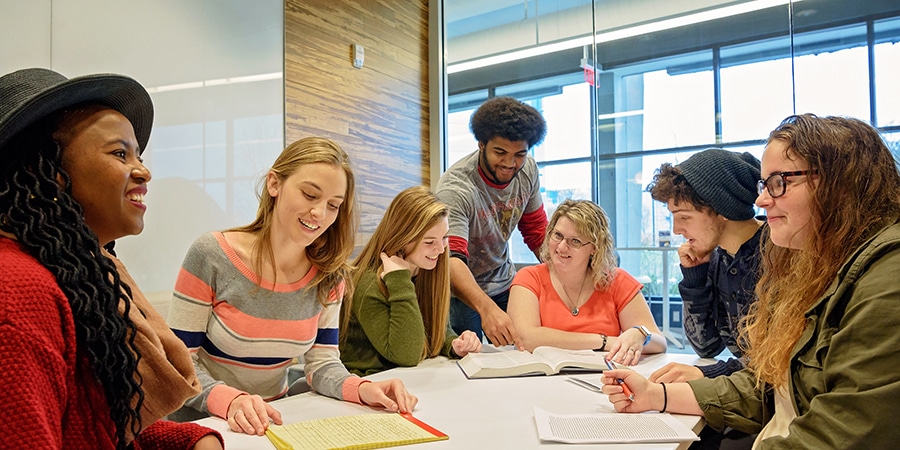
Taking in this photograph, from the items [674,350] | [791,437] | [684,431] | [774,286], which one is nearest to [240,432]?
[684,431]

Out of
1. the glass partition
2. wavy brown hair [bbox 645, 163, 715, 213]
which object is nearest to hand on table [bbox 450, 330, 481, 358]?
wavy brown hair [bbox 645, 163, 715, 213]

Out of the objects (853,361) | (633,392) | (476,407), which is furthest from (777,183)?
(476,407)

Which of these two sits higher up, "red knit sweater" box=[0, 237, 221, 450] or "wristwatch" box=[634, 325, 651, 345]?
"red knit sweater" box=[0, 237, 221, 450]

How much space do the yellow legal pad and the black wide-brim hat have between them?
68 cm

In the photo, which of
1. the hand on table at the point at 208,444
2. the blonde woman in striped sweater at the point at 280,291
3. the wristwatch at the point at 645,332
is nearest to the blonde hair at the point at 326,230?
the blonde woman in striped sweater at the point at 280,291

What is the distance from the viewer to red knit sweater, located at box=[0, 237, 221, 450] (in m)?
0.63

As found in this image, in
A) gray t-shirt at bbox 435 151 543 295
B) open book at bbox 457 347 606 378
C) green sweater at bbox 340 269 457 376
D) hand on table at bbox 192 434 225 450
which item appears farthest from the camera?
gray t-shirt at bbox 435 151 543 295

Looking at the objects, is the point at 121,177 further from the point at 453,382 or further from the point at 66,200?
the point at 453,382

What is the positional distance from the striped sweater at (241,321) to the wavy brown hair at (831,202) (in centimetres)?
101

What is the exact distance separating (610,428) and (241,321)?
932 mm

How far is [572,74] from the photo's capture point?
413 cm

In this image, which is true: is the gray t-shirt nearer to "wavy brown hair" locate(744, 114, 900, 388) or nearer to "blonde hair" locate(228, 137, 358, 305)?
"blonde hair" locate(228, 137, 358, 305)

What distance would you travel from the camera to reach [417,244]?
2.16m

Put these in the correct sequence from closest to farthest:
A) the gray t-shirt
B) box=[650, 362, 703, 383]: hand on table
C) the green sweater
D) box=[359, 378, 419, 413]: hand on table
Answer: box=[359, 378, 419, 413]: hand on table
box=[650, 362, 703, 383]: hand on table
the green sweater
the gray t-shirt
